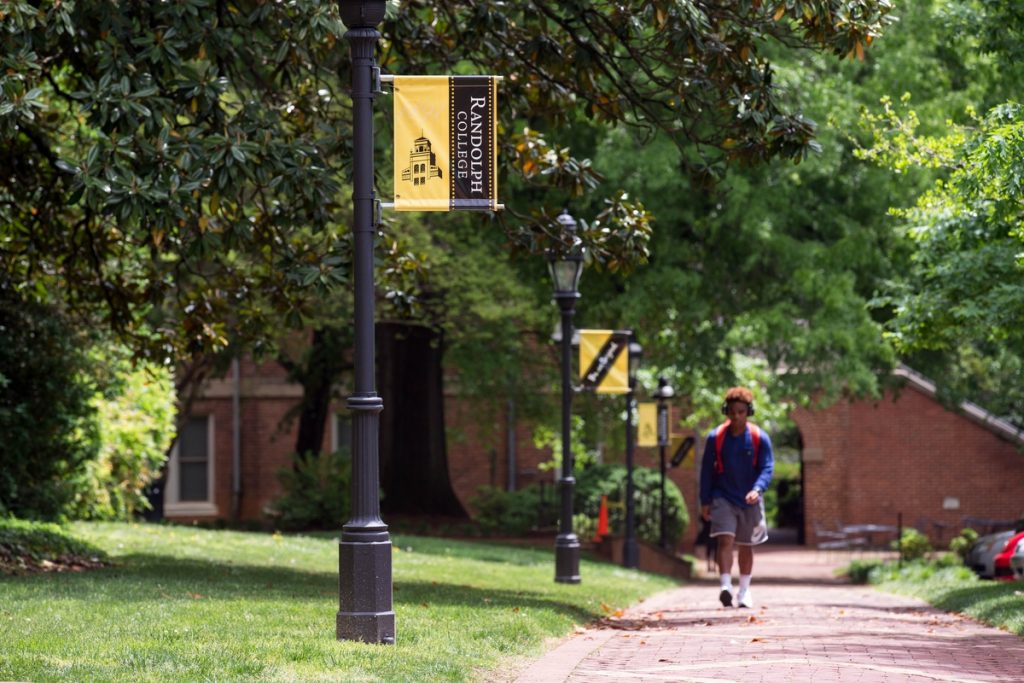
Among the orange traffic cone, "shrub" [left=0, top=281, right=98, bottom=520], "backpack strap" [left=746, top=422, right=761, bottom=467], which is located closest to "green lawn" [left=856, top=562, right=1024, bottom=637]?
"backpack strap" [left=746, top=422, right=761, bottom=467]

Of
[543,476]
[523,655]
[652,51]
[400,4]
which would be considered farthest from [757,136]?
[543,476]

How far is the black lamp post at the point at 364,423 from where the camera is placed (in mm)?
8766

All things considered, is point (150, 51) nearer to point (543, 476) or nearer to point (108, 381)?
point (108, 381)

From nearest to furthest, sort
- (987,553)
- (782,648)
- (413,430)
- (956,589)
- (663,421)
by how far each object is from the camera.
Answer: (782,648) < (956,589) < (987,553) < (663,421) < (413,430)

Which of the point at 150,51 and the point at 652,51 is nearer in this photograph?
the point at 150,51

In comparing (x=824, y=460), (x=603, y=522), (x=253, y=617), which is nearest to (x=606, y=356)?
(x=603, y=522)

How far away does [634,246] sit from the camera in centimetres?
1317

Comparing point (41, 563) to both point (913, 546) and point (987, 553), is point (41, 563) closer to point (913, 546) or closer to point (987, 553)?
point (987, 553)

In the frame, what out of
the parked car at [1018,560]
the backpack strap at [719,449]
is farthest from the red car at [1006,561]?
the backpack strap at [719,449]

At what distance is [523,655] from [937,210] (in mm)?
6170

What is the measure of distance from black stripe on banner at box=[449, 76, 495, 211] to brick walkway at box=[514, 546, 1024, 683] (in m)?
2.78

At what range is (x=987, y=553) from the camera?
22984 mm

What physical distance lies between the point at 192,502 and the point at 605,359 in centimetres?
2466

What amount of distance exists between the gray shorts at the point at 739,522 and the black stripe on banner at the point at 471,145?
4911 millimetres
